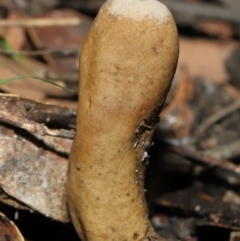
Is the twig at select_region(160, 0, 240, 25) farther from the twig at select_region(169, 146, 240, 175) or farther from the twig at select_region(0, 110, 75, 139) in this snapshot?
the twig at select_region(0, 110, 75, 139)

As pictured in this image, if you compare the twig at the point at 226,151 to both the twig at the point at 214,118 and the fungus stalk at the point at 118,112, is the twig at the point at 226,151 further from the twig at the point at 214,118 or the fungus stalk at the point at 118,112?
the fungus stalk at the point at 118,112

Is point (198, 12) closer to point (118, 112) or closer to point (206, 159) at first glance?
point (206, 159)

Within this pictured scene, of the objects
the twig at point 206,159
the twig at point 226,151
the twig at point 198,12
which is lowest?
the twig at point 226,151

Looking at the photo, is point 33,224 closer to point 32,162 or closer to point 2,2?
point 32,162

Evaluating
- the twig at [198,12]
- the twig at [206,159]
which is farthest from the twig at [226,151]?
the twig at [198,12]

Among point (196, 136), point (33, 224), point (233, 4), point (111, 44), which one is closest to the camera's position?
point (111, 44)

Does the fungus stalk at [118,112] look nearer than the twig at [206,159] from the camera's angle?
Yes

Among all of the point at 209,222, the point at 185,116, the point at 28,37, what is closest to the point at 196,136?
the point at 185,116

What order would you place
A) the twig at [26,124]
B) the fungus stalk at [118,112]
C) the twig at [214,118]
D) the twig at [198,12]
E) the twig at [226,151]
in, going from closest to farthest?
the fungus stalk at [118,112] → the twig at [26,124] → the twig at [226,151] → the twig at [214,118] → the twig at [198,12]

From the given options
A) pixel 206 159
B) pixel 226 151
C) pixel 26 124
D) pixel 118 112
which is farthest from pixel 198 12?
pixel 118 112
